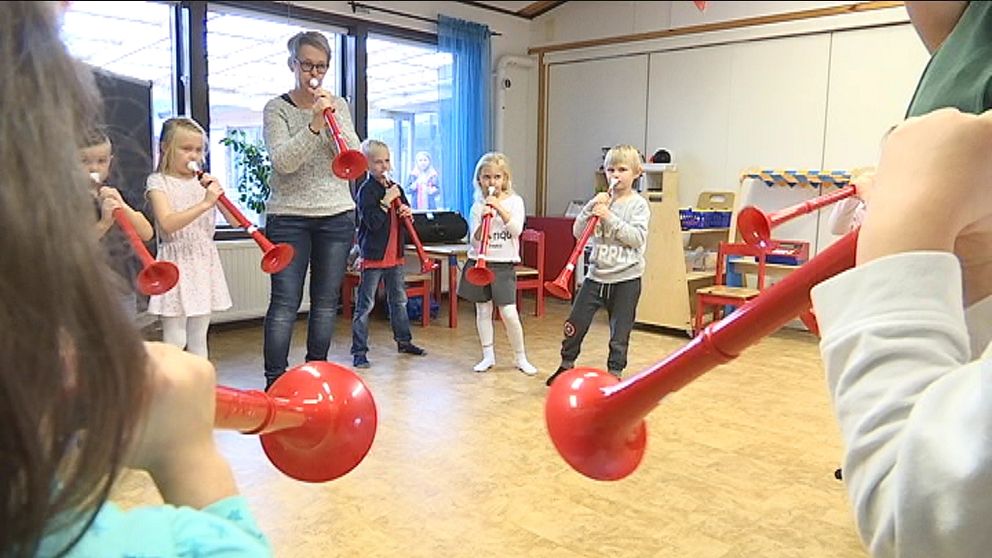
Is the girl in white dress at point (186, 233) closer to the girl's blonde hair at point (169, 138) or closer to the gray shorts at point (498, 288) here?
the girl's blonde hair at point (169, 138)

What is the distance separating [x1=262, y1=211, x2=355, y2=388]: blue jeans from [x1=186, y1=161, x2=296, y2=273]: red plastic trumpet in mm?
39

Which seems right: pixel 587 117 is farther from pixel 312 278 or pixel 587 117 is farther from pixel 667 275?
pixel 312 278

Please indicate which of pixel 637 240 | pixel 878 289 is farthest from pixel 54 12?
pixel 637 240

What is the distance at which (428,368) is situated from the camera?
3652mm

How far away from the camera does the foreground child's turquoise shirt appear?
1.44ft

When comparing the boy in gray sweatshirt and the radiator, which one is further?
the radiator

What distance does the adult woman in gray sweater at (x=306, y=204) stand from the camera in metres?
2.70

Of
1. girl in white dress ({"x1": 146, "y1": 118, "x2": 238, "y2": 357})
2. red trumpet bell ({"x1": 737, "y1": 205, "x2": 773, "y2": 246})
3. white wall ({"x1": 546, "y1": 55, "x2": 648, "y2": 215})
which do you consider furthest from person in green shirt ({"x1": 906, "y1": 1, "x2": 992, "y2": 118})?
white wall ({"x1": 546, "y1": 55, "x2": 648, "y2": 215})

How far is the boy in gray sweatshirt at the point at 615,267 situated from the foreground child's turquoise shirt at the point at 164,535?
290 centimetres

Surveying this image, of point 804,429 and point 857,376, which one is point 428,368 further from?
point 857,376

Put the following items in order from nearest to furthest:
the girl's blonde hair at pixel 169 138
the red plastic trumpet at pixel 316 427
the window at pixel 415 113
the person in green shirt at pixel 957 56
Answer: the person in green shirt at pixel 957 56
the red plastic trumpet at pixel 316 427
the girl's blonde hair at pixel 169 138
the window at pixel 415 113

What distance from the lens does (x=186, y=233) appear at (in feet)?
9.12

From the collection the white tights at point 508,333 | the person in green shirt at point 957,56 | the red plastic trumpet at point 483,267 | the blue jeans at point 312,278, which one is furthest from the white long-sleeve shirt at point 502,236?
the person in green shirt at point 957,56

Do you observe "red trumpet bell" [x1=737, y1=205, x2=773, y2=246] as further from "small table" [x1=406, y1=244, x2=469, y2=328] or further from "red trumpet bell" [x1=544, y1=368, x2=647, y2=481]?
"small table" [x1=406, y1=244, x2=469, y2=328]
